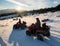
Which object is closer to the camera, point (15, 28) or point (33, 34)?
point (33, 34)

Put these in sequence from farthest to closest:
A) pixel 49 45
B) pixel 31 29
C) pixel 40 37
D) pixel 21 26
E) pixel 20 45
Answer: pixel 21 26
pixel 31 29
pixel 40 37
pixel 20 45
pixel 49 45

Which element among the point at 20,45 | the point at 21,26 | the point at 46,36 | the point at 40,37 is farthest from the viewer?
the point at 21,26

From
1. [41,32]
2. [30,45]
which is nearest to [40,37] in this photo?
[41,32]

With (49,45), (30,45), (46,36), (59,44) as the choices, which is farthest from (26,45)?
(46,36)

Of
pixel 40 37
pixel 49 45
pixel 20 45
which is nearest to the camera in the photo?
pixel 49 45

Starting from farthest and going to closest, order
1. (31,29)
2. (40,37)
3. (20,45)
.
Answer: (31,29) → (40,37) → (20,45)

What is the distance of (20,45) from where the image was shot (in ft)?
32.0

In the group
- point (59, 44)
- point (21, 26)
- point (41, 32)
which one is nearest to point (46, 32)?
point (41, 32)

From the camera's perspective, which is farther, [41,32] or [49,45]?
[41,32]

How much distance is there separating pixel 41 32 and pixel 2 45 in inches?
137

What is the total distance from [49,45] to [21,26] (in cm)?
944

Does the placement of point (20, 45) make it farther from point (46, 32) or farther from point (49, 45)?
point (46, 32)

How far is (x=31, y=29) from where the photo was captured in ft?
43.0

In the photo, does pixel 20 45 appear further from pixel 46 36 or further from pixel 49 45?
pixel 46 36
